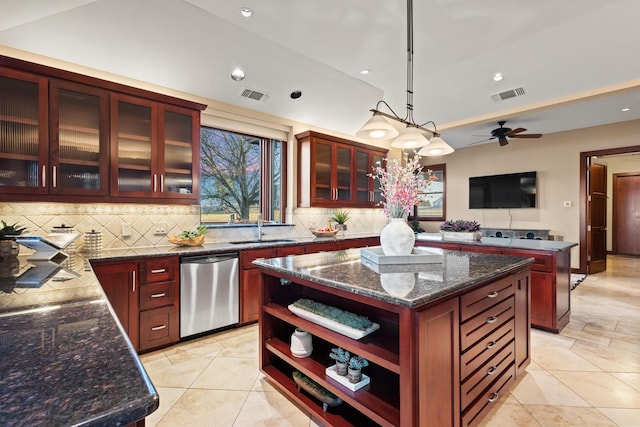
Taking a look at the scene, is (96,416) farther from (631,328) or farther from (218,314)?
(631,328)

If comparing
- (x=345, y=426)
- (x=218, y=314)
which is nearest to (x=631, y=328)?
(x=345, y=426)

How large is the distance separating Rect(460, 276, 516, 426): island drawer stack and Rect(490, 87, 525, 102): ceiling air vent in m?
3.42

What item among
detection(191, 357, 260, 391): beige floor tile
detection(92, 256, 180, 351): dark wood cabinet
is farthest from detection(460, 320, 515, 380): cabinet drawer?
detection(92, 256, 180, 351): dark wood cabinet

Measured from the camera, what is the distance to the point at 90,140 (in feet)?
9.12

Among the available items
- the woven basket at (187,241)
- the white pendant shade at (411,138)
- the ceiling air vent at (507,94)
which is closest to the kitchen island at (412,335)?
the white pendant shade at (411,138)

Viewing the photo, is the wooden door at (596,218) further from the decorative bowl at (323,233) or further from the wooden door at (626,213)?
the decorative bowl at (323,233)

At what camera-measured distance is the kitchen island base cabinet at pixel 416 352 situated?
4.50 ft

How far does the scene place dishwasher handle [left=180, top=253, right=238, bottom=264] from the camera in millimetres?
2988

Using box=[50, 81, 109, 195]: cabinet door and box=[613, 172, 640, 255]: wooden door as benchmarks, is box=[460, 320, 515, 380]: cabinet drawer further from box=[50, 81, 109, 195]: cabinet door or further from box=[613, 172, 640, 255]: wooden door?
box=[613, 172, 640, 255]: wooden door

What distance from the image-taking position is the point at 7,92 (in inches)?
95.6

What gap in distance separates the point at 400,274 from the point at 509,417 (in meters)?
1.15

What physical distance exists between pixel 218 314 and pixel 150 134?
1.92 m

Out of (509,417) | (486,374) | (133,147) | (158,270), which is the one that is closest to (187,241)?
(158,270)

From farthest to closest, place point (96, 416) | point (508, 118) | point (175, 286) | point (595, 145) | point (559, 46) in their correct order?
point (595, 145)
point (508, 118)
point (559, 46)
point (175, 286)
point (96, 416)
